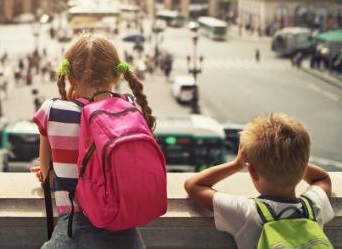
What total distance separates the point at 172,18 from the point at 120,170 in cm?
8219

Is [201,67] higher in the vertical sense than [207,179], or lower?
lower

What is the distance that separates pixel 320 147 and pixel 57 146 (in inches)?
936

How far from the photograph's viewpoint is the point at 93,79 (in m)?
2.73

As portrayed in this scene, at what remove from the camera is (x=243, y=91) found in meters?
40.9

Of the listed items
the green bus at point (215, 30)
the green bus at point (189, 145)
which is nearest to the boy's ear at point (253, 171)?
the green bus at point (189, 145)

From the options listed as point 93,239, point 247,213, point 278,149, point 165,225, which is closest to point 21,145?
point 165,225

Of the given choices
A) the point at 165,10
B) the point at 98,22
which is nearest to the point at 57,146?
the point at 98,22

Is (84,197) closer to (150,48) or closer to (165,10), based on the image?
(150,48)

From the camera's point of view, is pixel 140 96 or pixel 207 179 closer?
pixel 140 96

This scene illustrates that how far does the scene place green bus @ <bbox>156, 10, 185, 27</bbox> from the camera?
8256cm

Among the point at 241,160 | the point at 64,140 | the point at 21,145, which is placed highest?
the point at 64,140

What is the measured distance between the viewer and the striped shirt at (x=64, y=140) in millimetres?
2695

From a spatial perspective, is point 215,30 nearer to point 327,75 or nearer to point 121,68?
point 327,75

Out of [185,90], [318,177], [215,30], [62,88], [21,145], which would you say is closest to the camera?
[62,88]
